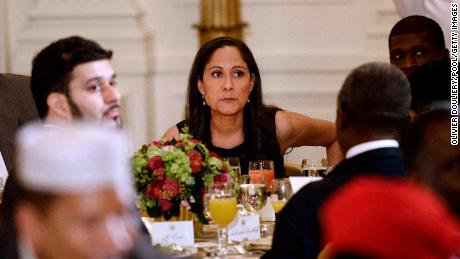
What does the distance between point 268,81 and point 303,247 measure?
3.67 meters

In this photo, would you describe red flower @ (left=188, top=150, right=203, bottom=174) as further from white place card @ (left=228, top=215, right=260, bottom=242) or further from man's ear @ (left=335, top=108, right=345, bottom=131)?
man's ear @ (left=335, top=108, right=345, bottom=131)

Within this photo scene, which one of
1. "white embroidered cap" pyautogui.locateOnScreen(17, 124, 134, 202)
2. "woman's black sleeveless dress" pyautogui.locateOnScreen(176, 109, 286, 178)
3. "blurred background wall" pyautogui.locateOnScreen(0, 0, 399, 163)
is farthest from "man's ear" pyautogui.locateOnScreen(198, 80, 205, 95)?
"white embroidered cap" pyautogui.locateOnScreen(17, 124, 134, 202)

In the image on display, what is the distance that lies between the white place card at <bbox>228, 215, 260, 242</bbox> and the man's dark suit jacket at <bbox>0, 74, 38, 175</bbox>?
156 centimetres

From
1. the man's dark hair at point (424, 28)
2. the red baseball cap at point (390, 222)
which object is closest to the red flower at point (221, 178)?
the man's dark hair at point (424, 28)

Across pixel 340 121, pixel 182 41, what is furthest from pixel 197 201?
pixel 182 41

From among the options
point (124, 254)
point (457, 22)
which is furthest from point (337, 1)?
point (124, 254)

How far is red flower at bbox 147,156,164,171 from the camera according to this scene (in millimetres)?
3141

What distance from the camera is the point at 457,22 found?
507 centimetres

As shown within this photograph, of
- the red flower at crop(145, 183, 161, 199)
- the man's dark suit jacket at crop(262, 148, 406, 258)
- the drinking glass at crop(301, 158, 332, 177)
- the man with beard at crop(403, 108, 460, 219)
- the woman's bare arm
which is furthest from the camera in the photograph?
the woman's bare arm

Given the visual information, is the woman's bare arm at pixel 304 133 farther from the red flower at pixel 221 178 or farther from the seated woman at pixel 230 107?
the red flower at pixel 221 178

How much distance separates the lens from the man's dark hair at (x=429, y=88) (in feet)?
10.4

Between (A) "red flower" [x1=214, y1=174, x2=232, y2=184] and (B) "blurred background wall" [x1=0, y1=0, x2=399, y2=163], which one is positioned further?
(B) "blurred background wall" [x1=0, y1=0, x2=399, y2=163]

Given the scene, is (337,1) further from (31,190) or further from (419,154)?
(31,190)

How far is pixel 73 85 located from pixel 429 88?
4.09ft
